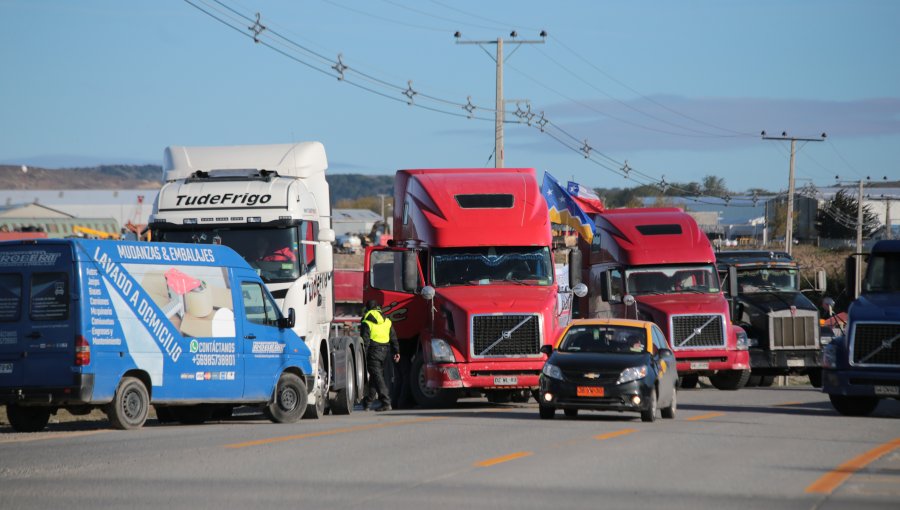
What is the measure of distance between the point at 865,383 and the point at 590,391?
18.0 feet

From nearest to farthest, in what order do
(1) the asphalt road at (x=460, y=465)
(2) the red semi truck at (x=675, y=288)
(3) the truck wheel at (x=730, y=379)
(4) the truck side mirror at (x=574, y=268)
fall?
(1) the asphalt road at (x=460, y=465) < (4) the truck side mirror at (x=574, y=268) < (2) the red semi truck at (x=675, y=288) < (3) the truck wheel at (x=730, y=379)

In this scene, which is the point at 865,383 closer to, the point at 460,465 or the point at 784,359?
the point at 460,465

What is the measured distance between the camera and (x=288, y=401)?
2188 centimetres

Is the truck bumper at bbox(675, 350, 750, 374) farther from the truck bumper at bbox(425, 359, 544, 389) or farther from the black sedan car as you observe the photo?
the black sedan car

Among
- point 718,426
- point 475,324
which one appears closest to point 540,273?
point 475,324

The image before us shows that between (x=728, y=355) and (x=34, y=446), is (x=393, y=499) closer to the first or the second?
(x=34, y=446)

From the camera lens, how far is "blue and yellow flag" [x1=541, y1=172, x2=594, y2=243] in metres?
36.8

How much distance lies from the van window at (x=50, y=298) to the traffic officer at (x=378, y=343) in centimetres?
869

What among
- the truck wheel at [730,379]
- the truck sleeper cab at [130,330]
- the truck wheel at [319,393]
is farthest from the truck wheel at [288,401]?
the truck wheel at [730,379]

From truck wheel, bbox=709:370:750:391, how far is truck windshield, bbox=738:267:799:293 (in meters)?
2.81

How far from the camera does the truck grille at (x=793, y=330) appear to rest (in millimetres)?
36125

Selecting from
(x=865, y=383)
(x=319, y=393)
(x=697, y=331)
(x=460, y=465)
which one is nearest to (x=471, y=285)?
(x=319, y=393)

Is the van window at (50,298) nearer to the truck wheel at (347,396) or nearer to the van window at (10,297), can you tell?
the van window at (10,297)

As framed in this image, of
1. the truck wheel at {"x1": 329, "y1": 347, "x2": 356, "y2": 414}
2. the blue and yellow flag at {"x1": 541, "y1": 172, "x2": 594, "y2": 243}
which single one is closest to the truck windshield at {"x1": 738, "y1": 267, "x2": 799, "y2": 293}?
the blue and yellow flag at {"x1": 541, "y1": 172, "x2": 594, "y2": 243}
